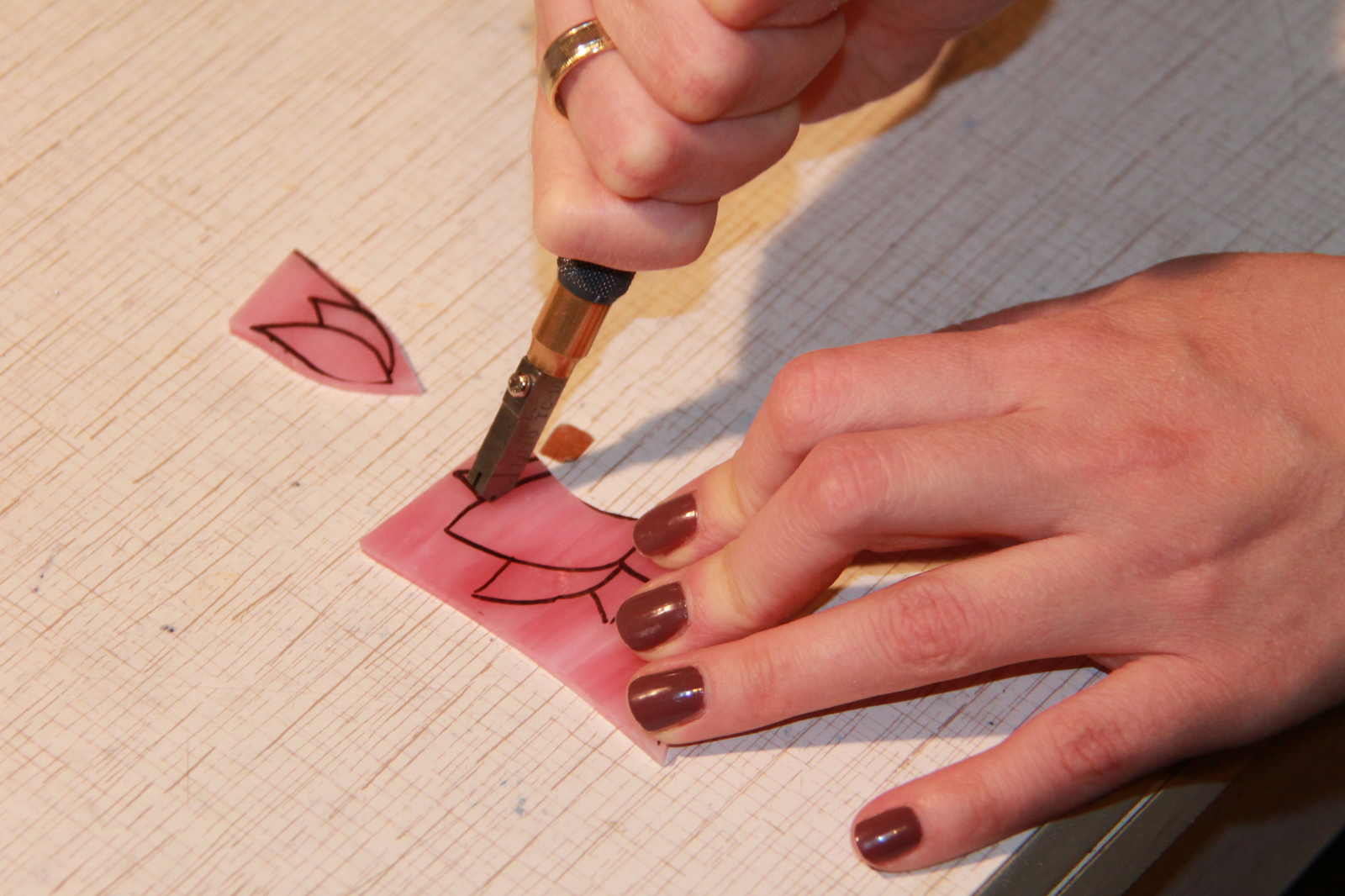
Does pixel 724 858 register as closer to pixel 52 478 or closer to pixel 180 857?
pixel 180 857

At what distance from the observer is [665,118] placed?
2.47 feet

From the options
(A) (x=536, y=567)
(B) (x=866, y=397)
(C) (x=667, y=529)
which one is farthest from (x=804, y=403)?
(A) (x=536, y=567)

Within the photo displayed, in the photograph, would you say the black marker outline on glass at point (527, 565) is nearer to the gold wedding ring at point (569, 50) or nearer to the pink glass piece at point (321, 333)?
the pink glass piece at point (321, 333)

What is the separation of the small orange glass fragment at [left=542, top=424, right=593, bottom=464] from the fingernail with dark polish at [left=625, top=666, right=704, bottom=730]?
0.77 ft

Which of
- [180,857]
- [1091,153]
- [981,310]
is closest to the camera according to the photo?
[180,857]

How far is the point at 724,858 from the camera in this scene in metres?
0.81

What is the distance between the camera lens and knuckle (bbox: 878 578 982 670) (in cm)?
81

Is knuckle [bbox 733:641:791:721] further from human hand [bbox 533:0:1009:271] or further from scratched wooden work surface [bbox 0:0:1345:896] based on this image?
human hand [bbox 533:0:1009:271]

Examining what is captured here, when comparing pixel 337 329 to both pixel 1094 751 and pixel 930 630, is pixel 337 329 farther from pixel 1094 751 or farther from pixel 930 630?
pixel 1094 751

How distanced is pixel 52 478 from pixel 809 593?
64 centimetres

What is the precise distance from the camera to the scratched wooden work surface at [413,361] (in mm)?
815

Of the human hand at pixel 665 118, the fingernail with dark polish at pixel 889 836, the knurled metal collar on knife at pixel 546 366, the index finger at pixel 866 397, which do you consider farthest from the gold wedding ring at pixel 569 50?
the fingernail with dark polish at pixel 889 836

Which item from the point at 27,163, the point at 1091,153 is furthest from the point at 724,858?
the point at 27,163

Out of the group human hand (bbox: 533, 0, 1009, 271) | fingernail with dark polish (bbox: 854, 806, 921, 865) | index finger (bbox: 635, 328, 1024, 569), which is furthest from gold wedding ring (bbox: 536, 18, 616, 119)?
fingernail with dark polish (bbox: 854, 806, 921, 865)
